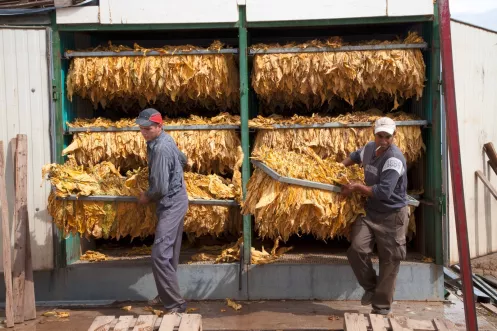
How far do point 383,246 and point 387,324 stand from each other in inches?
47.3

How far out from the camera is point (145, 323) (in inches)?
205

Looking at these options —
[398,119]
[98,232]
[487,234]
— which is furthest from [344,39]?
[98,232]

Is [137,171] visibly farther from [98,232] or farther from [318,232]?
[318,232]

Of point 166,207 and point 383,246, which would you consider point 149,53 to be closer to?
point 166,207

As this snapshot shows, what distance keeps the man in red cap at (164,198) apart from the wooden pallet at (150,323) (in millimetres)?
977

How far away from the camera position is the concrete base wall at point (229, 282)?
7.00 m

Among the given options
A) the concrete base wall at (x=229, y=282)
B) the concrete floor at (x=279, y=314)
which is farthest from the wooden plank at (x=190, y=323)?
the concrete base wall at (x=229, y=282)

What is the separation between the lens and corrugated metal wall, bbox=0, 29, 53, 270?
696cm

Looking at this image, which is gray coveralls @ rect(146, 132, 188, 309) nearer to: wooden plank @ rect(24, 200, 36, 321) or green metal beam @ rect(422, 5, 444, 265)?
wooden plank @ rect(24, 200, 36, 321)

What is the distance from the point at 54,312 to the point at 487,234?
5688 mm

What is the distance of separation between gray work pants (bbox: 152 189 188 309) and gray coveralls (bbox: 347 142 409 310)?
71.0 inches

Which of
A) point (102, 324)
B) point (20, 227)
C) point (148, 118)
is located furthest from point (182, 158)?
point (102, 324)

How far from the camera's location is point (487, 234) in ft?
27.9

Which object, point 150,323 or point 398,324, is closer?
point 398,324
